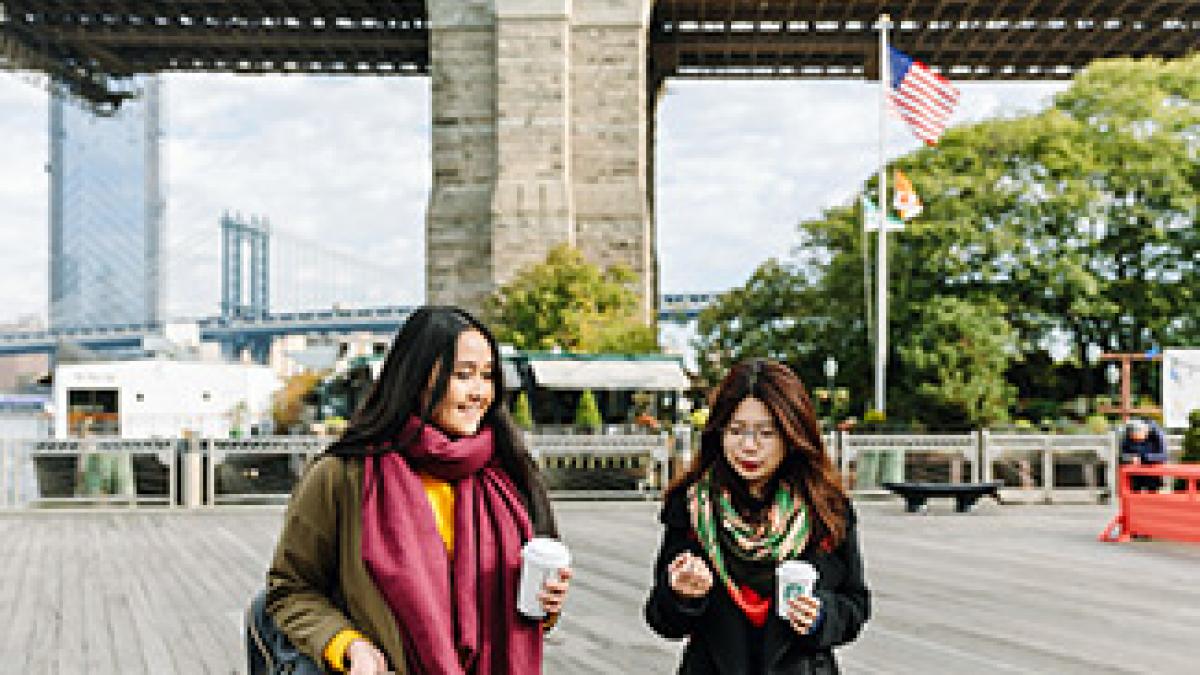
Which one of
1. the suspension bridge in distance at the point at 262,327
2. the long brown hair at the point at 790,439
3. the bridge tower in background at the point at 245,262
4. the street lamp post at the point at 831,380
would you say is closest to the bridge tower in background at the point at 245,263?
the bridge tower in background at the point at 245,262

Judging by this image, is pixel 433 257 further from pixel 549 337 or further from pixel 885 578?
pixel 885 578

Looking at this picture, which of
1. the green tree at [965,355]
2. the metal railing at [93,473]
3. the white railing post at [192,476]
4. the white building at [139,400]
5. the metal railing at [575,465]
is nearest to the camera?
the metal railing at [93,473]

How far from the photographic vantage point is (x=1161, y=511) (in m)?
15.0

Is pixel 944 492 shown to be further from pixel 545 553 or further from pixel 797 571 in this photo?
pixel 545 553

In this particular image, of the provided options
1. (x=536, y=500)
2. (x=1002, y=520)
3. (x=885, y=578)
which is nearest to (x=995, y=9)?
(x=1002, y=520)

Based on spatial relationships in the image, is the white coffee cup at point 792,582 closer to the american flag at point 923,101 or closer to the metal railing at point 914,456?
the metal railing at point 914,456

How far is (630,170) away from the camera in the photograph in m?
40.8

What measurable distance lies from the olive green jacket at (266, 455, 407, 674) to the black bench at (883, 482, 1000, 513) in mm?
17605

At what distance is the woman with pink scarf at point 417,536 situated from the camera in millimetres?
2713

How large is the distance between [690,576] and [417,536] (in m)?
0.65

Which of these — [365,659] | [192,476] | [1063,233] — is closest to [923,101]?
[1063,233]

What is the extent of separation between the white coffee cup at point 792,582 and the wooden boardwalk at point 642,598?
4398 mm

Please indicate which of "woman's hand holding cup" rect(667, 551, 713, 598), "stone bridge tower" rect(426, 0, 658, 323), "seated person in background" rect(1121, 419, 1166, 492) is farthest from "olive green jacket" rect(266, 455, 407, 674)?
"stone bridge tower" rect(426, 0, 658, 323)

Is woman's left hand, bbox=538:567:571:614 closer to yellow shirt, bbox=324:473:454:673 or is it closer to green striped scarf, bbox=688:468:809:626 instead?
yellow shirt, bbox=324:473:454:673
